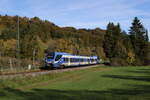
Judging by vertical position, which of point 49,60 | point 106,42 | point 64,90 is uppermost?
point 106,42

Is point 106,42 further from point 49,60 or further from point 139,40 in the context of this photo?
point 49,60

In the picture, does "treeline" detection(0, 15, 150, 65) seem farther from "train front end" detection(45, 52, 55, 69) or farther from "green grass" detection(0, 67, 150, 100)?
"green grass" detection(0, 67, 150, 100)

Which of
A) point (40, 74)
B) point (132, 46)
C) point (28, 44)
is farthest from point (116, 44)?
point (40, 74)

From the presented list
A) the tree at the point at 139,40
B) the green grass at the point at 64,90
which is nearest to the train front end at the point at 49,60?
the green grass at the point at 64,90

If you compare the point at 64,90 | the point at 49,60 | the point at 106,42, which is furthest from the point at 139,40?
the point at 64,90

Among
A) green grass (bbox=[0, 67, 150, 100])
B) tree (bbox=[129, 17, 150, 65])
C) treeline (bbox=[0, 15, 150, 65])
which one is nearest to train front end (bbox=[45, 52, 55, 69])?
green grass (bbox=[0, 67, 150, 100])

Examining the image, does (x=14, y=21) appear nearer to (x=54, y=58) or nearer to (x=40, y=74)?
(x=54, y=58)

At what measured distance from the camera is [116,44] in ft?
401

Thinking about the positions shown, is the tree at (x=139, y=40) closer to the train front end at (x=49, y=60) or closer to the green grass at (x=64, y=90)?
the train front end at (x=49, y=60)

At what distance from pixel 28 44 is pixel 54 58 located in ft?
83.3

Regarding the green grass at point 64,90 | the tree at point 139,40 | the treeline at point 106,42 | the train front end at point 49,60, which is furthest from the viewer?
the tree at point 139,40

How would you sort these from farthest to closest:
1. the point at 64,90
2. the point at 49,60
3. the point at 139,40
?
the point at 139,40, the point at 49,60, the point at 64,90

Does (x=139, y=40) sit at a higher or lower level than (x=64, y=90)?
higher

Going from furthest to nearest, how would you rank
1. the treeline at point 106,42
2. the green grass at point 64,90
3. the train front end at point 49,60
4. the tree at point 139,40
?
the tree at point 139,40 → the treeline at point 106,42 → the train front end at point 49,60 → the green grass at point 64,90
